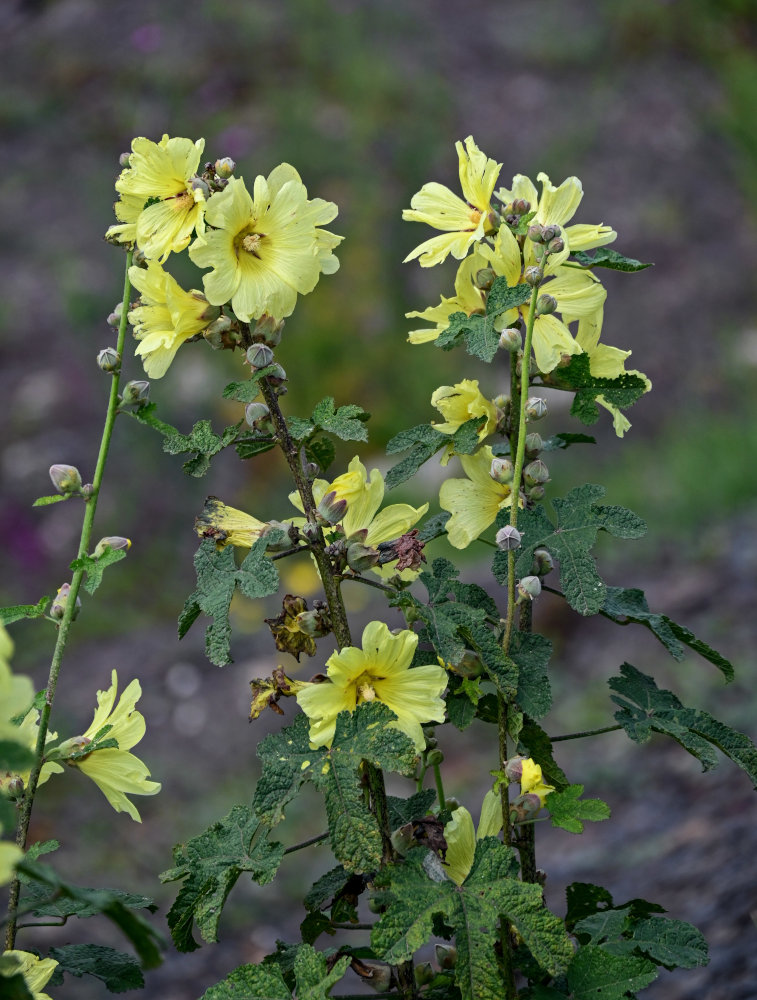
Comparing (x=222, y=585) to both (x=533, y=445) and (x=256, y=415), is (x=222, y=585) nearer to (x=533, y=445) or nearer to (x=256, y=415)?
(x=256, y=415)

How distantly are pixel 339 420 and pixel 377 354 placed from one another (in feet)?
12.0

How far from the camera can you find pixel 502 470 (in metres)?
1.12

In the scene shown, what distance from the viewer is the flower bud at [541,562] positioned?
1147 millimetres

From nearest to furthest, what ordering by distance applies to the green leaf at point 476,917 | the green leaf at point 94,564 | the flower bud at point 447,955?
the green leaf at point 476,917 < the green leaf at point 94,564 < the flower bud at point 447,955

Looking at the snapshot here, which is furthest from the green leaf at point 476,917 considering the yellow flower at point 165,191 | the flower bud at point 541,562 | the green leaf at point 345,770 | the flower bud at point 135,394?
the yellow flower at point 165,191

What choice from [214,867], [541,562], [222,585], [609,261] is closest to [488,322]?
[609,261]

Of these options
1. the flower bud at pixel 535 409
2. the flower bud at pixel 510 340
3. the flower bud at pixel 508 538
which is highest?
the flower bud at pixel 510 340

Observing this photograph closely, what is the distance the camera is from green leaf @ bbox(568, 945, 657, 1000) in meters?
1.01

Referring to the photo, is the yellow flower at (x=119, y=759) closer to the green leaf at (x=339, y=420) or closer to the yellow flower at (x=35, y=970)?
the yellow flower at (x=35, y=970)

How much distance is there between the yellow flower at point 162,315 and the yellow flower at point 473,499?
1.00 ft

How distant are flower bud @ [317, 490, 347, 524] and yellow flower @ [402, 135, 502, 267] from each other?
0.26 meters

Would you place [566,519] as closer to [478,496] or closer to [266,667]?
[478,496]

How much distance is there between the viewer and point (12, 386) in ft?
16.5

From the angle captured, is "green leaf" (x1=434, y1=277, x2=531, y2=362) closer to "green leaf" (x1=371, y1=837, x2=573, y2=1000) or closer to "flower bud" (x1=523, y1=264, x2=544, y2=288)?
"flower bud" (x1=523, y1=264, x2=544, y2=288)
